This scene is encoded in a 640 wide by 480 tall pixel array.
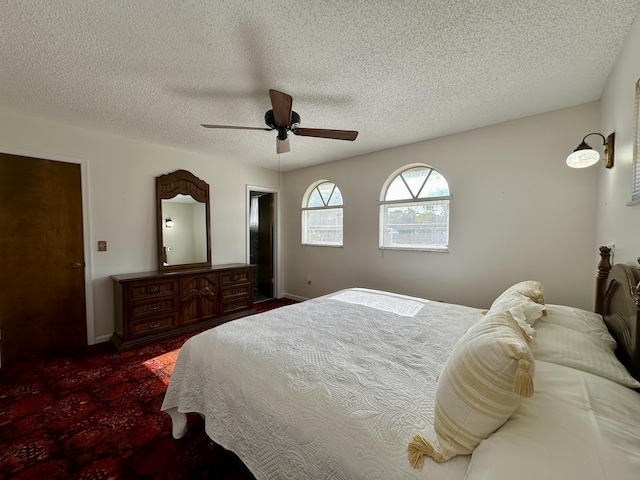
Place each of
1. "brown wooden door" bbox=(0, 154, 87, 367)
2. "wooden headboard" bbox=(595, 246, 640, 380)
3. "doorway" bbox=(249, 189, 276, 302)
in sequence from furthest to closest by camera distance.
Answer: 1. "doorway" bbox=(249, 189, 276, 302)
2. "brown wooden door" bbox=(0, 154, 87, 367)
3. "wooden headboard" bbox=(595, 246, 640, 380)

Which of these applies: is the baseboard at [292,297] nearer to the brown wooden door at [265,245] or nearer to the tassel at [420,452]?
the brown wooden door at [265,245]

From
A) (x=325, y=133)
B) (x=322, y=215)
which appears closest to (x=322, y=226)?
(x=322, y=215)

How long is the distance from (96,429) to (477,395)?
228 centimetres

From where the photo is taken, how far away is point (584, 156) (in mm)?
1821

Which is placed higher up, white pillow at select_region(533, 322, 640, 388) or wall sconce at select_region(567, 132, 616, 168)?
wall sconce at select_region(567, 132, 616, 168)

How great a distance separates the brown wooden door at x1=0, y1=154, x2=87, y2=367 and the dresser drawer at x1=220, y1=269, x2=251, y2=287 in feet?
5.03

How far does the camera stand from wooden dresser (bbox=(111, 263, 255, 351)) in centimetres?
280

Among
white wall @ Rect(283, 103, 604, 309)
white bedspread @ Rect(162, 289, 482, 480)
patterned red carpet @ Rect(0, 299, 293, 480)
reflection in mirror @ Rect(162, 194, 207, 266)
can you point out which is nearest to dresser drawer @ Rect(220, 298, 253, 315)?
reflection in mirror @ Rect(162, 194, 207, 266)

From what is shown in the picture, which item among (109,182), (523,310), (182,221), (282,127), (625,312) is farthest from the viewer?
(182,221)

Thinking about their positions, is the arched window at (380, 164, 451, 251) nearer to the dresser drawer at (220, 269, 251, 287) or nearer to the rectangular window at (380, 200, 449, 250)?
the rectangular window at (380, 200, 449, 250)

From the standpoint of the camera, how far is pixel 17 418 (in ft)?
5.72

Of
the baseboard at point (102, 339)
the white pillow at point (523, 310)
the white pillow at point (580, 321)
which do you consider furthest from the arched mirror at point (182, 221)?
the white pillow at point (580, 321)

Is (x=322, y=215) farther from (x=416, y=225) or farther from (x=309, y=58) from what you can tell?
(x=309, y=58)

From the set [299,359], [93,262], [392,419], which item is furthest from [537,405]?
[93,262]
